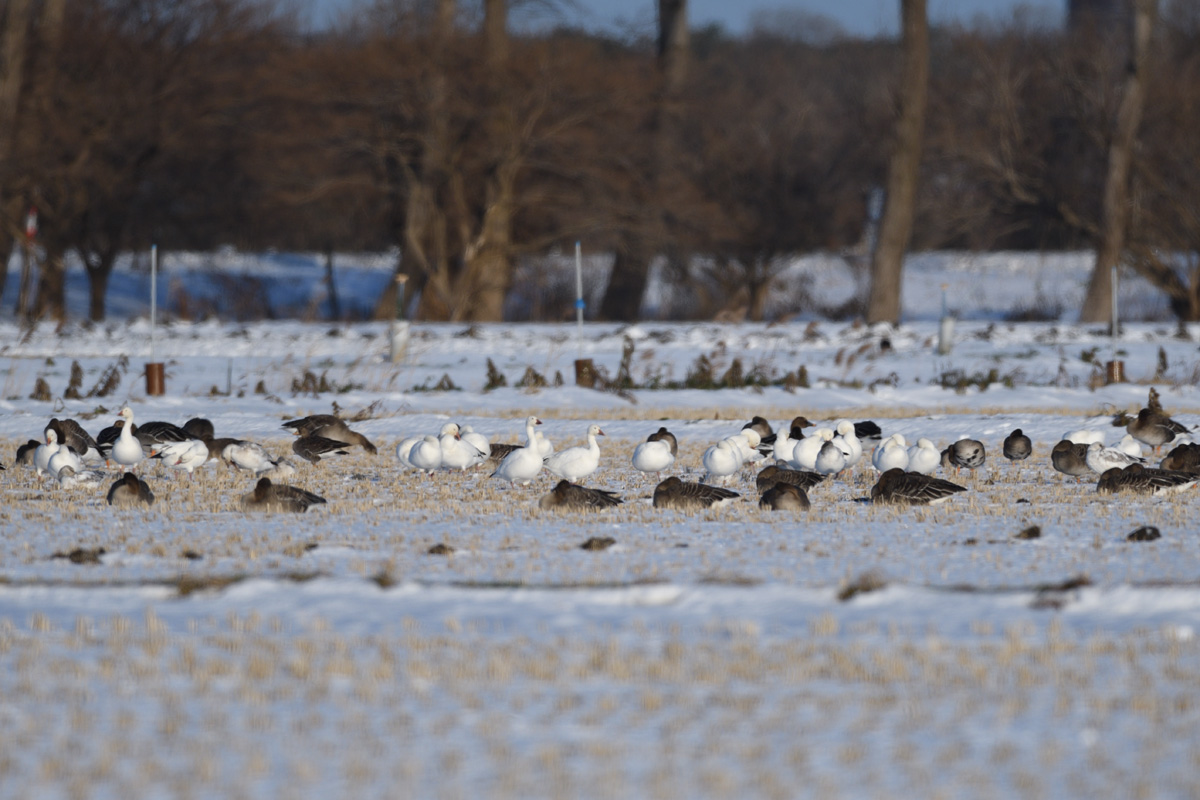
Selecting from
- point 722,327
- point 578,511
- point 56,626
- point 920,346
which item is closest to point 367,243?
point 722,327

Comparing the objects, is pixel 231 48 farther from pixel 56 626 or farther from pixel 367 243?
pixel 56 626

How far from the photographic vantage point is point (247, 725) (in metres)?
4.55

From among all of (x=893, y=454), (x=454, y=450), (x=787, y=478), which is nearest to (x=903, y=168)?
(x=893, y=454)

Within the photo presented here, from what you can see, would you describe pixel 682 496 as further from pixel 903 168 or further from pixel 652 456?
pixel 903 168

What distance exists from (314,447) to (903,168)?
21552 mm

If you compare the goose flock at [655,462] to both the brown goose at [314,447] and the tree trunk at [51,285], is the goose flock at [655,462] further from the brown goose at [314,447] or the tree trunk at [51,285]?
the tree trunk at [51,285]

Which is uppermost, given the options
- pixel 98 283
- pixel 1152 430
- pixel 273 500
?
pixel 98 283

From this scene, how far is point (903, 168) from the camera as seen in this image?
30891 mm

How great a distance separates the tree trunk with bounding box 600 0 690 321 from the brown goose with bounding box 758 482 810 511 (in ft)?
81.3

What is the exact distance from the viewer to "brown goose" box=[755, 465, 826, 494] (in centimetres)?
1027

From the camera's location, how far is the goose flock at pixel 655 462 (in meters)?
9.42

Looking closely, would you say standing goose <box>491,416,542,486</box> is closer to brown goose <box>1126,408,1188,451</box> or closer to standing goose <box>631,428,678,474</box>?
standing goose <box>631,428,678,474</box>

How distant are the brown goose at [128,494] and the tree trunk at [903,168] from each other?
22735 millimetres

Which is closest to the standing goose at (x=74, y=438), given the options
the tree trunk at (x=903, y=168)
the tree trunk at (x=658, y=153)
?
the tree trunk at (x=903, y=168)
